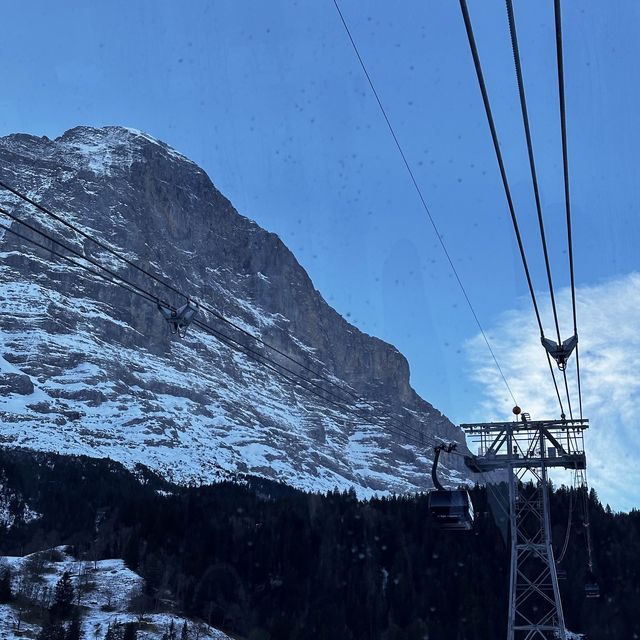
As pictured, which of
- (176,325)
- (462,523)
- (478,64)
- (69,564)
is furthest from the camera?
(69,564)

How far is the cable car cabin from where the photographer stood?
39.1 meters

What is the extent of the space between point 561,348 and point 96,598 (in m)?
121

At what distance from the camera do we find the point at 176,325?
23.2 meters

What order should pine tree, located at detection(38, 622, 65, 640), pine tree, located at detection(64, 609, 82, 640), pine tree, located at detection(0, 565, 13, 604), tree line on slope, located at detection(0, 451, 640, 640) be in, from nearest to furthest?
pine tree, located at detection(38, 622, 65, 640)
pine tree, located at detection(64, 609, 82, 640)
pine tree, located at detection(0, 565, 13, 604)
tree line on slope, located at detection(0, 451, 640, 640)

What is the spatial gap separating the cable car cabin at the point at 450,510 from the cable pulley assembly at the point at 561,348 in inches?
664

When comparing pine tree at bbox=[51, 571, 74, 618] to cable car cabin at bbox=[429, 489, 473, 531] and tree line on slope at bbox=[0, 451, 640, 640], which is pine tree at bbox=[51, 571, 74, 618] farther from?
cable car cabin at bbox=[429, 489, 473, 531]

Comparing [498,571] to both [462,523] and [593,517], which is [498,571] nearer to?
[593,517]

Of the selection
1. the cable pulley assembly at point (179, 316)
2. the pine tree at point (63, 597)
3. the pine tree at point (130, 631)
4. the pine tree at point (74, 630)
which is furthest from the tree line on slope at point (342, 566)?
the cable pulley assembly at point (179, 316)

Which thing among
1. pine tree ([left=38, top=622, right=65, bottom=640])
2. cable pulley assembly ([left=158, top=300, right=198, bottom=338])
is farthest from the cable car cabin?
pine tree ([left=38, top=622, right=65, bottom=640])

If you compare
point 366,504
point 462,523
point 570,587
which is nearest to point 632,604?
point 570,587

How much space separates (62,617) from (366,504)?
68204 mm

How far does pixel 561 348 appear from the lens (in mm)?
23484

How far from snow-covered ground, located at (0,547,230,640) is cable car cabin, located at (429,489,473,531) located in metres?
84.7

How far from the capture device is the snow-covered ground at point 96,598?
116125mm
